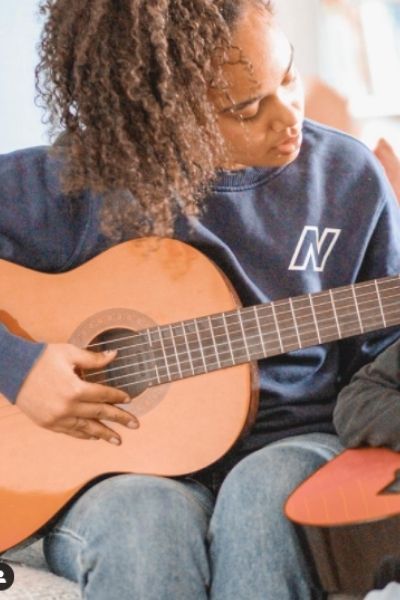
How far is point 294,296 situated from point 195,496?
272mm

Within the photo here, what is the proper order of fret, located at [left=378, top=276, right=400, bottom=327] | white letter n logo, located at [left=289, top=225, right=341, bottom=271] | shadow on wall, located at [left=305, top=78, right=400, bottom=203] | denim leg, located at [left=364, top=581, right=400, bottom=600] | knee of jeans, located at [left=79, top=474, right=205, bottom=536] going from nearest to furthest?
denim leg, located at [left=364, top=581, right=400, bottom=600]
knee of jeans, located at [left=79, top=474, right=205, bottom=536]
fret, located at [left=378, top=276, right=400, bottom=327]
white letter n logo, located at [left=289, top=225, right=341, bottom=271]
shadow on wall, located at [left=305, top=78, right=400, bottom=203]

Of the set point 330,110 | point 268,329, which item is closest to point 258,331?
point 268,329

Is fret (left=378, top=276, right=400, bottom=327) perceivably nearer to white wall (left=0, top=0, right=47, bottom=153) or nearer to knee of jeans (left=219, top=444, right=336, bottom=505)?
knee of jeans (left=219, top=444, right=336, bottom=505)

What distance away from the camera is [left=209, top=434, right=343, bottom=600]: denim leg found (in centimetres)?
100

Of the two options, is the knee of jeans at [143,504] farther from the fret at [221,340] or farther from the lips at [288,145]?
the lips at [288,145]

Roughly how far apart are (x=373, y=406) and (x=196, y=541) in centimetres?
25

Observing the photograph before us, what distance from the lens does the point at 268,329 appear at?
1150 mm

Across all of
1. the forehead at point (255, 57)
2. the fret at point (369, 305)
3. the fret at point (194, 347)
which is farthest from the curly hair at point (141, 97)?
the fret at point (369, 305)

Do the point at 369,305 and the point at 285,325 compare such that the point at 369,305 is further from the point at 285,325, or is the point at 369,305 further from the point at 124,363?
the point at 124,363

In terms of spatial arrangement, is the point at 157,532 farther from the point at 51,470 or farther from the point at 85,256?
the point at 85,256

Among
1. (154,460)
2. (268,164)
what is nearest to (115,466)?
(154,460)

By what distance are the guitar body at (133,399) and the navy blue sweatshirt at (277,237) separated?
0.04 m

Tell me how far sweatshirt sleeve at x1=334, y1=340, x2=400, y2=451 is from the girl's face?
0.92 ft

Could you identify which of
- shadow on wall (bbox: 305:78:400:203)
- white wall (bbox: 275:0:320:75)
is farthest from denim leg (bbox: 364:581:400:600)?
white wall (bbox: 275:0:320:75)
